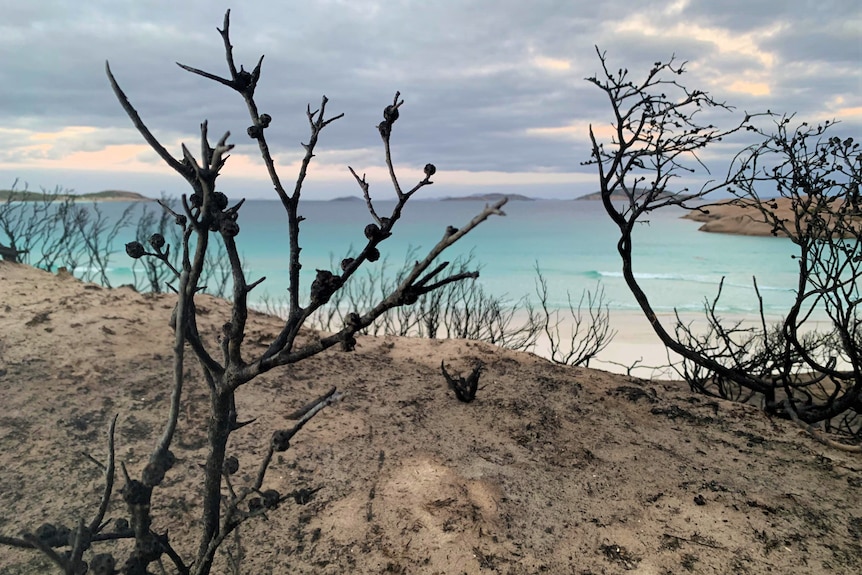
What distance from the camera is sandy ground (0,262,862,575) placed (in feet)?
7.93

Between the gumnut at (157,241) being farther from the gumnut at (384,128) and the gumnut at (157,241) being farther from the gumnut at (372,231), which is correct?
the gumnut at (384,128)

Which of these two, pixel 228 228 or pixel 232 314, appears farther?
pixel 232 314

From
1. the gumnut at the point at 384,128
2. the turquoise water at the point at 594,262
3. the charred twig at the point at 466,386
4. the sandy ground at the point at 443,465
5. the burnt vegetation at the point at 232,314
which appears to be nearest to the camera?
the burnt vegetation at the point at 232,314

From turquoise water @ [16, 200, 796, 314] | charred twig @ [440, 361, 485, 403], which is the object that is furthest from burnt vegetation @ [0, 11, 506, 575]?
turquoise water @ [16, 200, 796, 314]

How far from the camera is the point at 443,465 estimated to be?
299 centimetres

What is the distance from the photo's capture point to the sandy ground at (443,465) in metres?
2.42

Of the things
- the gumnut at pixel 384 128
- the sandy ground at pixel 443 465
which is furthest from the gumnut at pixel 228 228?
the sandy ground at pixel 443 465

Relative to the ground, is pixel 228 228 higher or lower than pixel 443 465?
higher

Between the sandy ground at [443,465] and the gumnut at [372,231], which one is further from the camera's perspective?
the sandy ground at [443,465]

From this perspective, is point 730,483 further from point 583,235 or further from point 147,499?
point 583,235

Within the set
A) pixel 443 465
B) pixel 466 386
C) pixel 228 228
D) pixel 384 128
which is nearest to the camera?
pixel 228 228

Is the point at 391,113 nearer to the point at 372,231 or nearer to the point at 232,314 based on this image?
the point at 372,231

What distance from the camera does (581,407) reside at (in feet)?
12.3

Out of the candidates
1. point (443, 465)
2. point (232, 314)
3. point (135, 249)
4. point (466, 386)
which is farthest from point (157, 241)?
point (466, 386)
